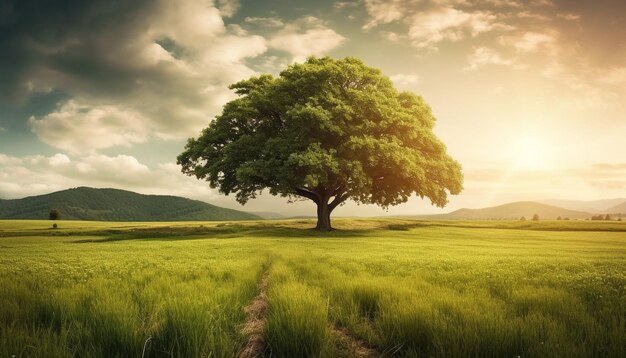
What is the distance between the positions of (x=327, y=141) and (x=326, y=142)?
175mm

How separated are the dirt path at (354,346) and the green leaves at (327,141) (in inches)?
1118

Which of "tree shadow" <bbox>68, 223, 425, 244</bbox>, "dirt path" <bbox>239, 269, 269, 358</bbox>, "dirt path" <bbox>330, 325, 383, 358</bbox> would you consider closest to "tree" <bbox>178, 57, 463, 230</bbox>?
"tree shadow" <bbox>68, 223, 425, 244</bbox>

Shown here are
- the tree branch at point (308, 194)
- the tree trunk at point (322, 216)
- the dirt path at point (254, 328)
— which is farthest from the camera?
the tree trunk at point (322, 216)

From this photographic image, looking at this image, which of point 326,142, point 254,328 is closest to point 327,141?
point 326,142

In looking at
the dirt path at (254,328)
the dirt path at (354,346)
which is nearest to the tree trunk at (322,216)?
the dirt path at (254,328)

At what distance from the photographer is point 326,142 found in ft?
133

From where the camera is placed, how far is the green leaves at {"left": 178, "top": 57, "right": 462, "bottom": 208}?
36219 millimetres

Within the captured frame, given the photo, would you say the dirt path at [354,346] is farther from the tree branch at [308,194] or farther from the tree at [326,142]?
the tree branch at [308,194]

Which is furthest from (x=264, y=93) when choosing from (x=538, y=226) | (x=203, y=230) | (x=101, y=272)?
(x=538, y=226)

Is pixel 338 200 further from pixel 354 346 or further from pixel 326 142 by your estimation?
pixel 354 346

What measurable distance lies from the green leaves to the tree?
0.12 m

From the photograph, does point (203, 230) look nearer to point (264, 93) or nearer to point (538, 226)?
point (264, 93)

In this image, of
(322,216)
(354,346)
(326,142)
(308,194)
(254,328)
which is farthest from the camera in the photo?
(308,194)

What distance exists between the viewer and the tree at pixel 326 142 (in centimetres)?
3625
